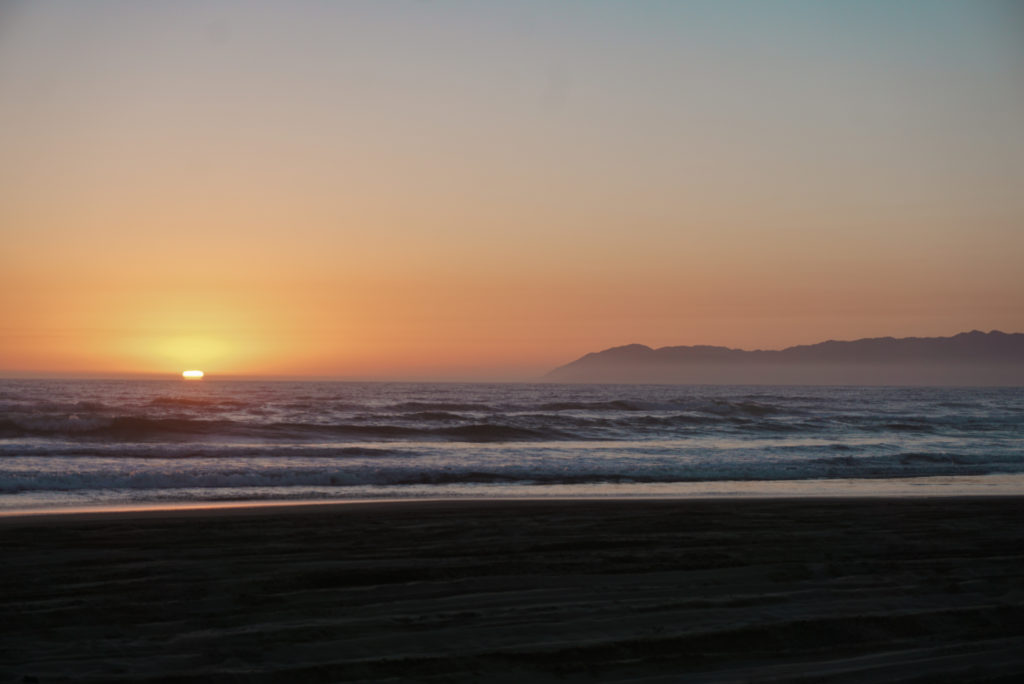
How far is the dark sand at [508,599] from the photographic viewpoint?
4.66 metres

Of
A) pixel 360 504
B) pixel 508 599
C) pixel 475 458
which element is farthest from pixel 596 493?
pixel 508 599

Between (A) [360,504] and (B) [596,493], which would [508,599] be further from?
(B) [596,493]

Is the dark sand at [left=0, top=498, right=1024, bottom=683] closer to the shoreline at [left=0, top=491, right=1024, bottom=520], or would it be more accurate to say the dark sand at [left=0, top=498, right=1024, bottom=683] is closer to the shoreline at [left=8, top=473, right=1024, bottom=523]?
the shoreline at [left=0, top=491, right=1024, bottom=520]

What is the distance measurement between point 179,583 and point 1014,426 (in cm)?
3885

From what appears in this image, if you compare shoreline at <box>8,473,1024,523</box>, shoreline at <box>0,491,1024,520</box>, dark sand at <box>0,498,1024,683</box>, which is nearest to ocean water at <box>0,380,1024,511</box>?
shoreline at <box>8,473,1024,523</box>

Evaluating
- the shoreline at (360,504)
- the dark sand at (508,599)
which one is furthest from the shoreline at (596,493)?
the dark sand at (508,599)

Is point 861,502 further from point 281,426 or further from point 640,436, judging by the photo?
point 281,426

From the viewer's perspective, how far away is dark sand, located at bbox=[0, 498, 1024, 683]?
466cm

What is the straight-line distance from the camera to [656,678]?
4.50 meters

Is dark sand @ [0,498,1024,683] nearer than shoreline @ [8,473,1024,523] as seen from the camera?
Yes

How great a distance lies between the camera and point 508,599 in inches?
235

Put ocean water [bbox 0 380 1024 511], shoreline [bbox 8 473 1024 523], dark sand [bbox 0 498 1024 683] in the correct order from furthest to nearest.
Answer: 1. ocean water [bbox 0 380 1024 511]
2. shoreline [bbox 8 473 1024 523]
3. dark sand [bbox 0 498 1024 683]

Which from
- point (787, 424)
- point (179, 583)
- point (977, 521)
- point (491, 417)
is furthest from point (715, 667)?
point (491, 417)

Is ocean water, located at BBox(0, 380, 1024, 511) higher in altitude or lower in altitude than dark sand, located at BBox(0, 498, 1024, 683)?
lower
